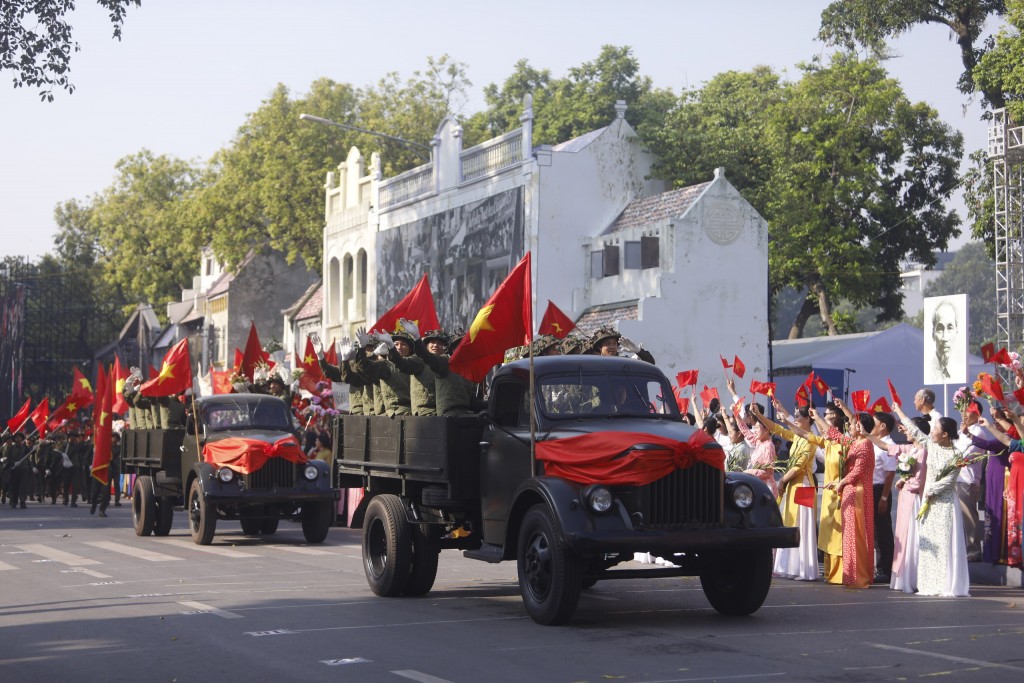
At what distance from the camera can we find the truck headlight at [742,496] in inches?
471

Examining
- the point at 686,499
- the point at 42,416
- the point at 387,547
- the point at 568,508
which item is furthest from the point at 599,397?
the point at 42,416

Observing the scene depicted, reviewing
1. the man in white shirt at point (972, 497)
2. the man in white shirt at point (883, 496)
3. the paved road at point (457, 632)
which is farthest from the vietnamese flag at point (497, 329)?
the man in white shirt at point (972, 497)

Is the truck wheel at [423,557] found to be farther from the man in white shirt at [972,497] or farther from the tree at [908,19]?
the tree at [908,19]

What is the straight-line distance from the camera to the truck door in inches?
498

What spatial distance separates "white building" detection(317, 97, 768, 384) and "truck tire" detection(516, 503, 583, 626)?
2532cm

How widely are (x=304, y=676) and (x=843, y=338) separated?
36316mm

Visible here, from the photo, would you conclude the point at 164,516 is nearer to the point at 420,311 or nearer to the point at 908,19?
the point at 420,311

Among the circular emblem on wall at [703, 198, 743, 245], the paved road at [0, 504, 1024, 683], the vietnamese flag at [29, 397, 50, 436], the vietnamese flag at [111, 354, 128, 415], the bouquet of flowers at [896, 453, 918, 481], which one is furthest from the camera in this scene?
the vietnamese flag at [29, 397, 50, 436]

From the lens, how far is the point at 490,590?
49.2 ft

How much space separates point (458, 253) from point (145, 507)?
21.1m

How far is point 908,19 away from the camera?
4606cm

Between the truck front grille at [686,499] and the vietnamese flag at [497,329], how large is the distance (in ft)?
8.12

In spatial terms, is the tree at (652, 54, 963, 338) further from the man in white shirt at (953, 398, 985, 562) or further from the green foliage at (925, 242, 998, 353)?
the green foliage at (925, 242, 998, 353)

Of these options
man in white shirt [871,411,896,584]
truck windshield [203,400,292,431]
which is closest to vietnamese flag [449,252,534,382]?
man in white shirt [871,411,896,584]
